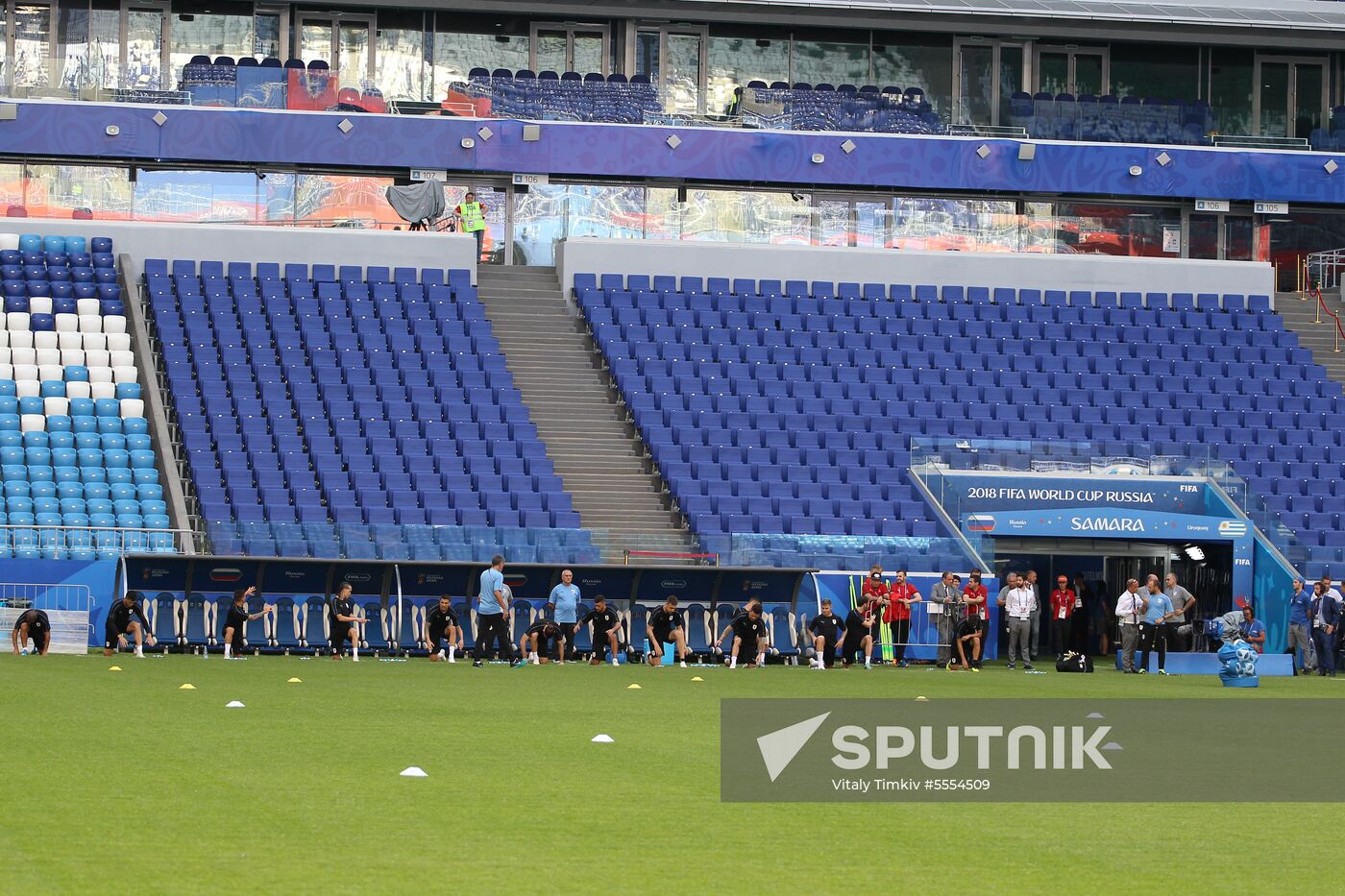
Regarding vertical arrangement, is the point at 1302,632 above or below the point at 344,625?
below

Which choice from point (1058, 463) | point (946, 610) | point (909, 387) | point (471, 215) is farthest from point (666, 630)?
point (471, 215)

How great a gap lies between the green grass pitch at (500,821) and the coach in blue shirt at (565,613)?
33.5ft

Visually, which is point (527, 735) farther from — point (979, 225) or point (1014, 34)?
point (1014, 34)

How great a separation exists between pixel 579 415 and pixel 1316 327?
1752 centimetres

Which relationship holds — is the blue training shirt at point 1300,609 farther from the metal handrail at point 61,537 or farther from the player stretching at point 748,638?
the metal handrail at point 61,537

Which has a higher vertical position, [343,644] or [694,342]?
[694,342]

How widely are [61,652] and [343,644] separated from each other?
12.7 ft

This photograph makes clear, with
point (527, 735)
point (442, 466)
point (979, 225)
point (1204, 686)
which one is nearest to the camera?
point (527, 735)

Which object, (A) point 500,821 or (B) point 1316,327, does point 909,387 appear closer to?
(B) point 1316,327

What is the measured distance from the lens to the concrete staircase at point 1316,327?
43.2m

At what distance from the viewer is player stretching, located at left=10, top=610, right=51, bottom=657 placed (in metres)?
26.1

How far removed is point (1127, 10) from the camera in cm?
4694

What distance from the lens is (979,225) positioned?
4541cm

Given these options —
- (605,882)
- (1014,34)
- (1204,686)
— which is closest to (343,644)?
(1204,686)
